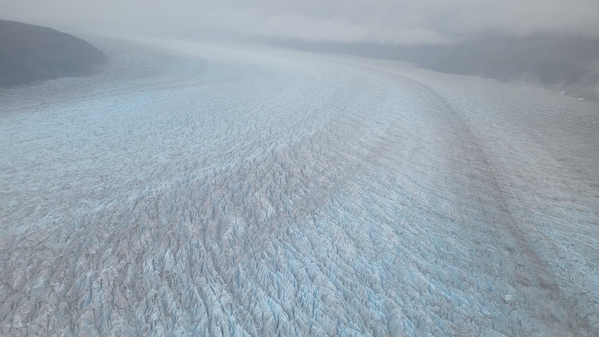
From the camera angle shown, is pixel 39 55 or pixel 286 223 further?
pixel 39 55

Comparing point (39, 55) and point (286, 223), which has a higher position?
point (39, 55)

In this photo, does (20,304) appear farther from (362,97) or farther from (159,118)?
(362,97)

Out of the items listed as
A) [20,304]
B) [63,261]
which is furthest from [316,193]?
[20,304]

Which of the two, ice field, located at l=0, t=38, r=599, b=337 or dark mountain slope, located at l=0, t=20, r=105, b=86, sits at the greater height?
dark mountain slope, located at l=0, t=20, r=105, b=86

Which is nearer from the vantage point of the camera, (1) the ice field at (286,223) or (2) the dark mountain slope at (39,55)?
(1) the ice field at (286,223)
